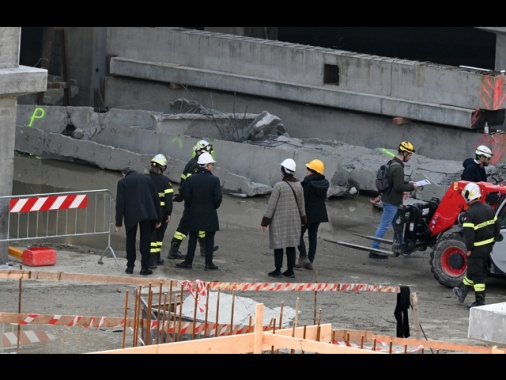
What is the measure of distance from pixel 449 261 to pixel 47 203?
5.07 metres

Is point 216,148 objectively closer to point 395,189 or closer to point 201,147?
point 201,147

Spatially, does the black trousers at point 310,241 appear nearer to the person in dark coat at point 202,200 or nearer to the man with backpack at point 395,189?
the man with backpack at point 395,189

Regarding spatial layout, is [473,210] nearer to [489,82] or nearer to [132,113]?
[489,82]

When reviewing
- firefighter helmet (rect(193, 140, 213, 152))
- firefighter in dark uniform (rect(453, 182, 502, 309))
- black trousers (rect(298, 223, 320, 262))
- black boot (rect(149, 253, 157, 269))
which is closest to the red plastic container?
black boot (rect(149, 253, 157, 269))

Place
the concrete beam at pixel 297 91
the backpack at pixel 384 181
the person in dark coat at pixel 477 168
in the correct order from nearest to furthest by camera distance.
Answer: the backpack at pixel 384 181 < the person in dark coat at pixel 477 168 < the concrete beam at pixel 297 91

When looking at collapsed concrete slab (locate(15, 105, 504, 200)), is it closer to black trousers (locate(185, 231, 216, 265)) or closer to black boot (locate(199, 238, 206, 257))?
black boot (locate(199, 238, 206, 257))

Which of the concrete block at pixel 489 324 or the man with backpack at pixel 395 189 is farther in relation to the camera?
the man with backpack at pixel 395 189

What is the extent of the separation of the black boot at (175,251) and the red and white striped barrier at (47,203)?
1.27 m

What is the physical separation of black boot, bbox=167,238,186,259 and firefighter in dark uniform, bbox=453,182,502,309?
3.96m

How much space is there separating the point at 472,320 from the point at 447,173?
36.5 feet

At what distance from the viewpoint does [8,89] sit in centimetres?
1313

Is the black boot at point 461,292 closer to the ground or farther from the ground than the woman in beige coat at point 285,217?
closer to the ground

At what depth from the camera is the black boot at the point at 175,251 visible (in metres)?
14.6

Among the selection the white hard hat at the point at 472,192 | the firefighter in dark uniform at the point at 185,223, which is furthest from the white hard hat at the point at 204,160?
the white hard hat at the point at 472,192
